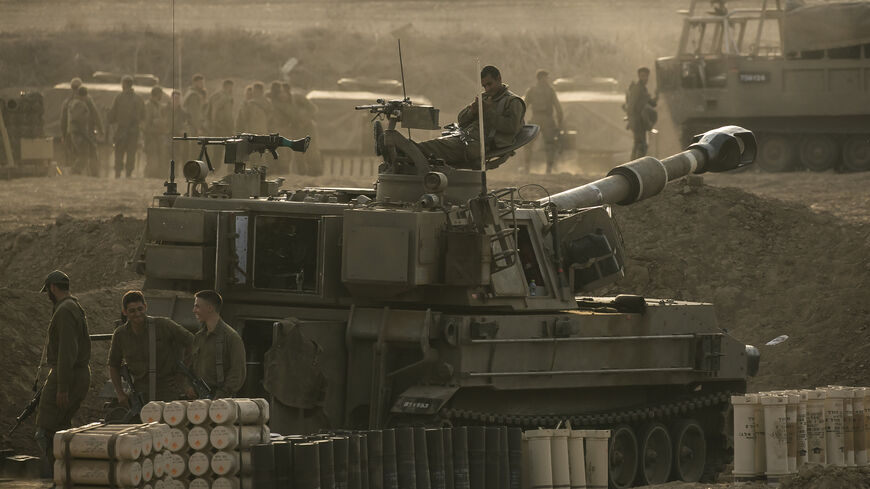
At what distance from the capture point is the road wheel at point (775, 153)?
34.0 meters

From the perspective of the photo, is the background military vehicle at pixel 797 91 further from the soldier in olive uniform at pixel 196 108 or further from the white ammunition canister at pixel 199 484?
the white ammunition canister at pixel 199 484

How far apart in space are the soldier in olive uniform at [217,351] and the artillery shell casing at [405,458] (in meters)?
1.34

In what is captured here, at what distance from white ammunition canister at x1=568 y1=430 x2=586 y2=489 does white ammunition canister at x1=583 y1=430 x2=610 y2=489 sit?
17 centimetres

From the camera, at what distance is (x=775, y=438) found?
1505 cm

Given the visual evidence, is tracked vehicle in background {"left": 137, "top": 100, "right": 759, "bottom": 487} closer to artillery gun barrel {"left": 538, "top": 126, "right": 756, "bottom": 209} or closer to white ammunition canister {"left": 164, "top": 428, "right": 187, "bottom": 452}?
artillery gun barrel {"left": 538, "top": 126, "right": 756, "bottom": 209}

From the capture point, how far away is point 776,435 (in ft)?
49.4

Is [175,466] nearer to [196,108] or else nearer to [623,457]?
[623,457]

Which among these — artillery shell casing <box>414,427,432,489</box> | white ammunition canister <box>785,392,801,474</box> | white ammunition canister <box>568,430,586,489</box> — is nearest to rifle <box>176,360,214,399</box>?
artillery shell casing <box>414,427,432,489</box>

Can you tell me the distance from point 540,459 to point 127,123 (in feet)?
70.5

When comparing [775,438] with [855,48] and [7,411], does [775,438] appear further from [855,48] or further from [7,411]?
[855,48]

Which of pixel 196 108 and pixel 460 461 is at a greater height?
pixel 196 108

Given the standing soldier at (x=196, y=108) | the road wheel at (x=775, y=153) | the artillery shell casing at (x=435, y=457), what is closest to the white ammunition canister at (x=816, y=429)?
the artillery shell casing at (x=435, y=457)

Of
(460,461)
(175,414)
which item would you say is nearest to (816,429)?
(460,461)

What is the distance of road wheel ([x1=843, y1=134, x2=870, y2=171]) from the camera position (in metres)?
33.3
